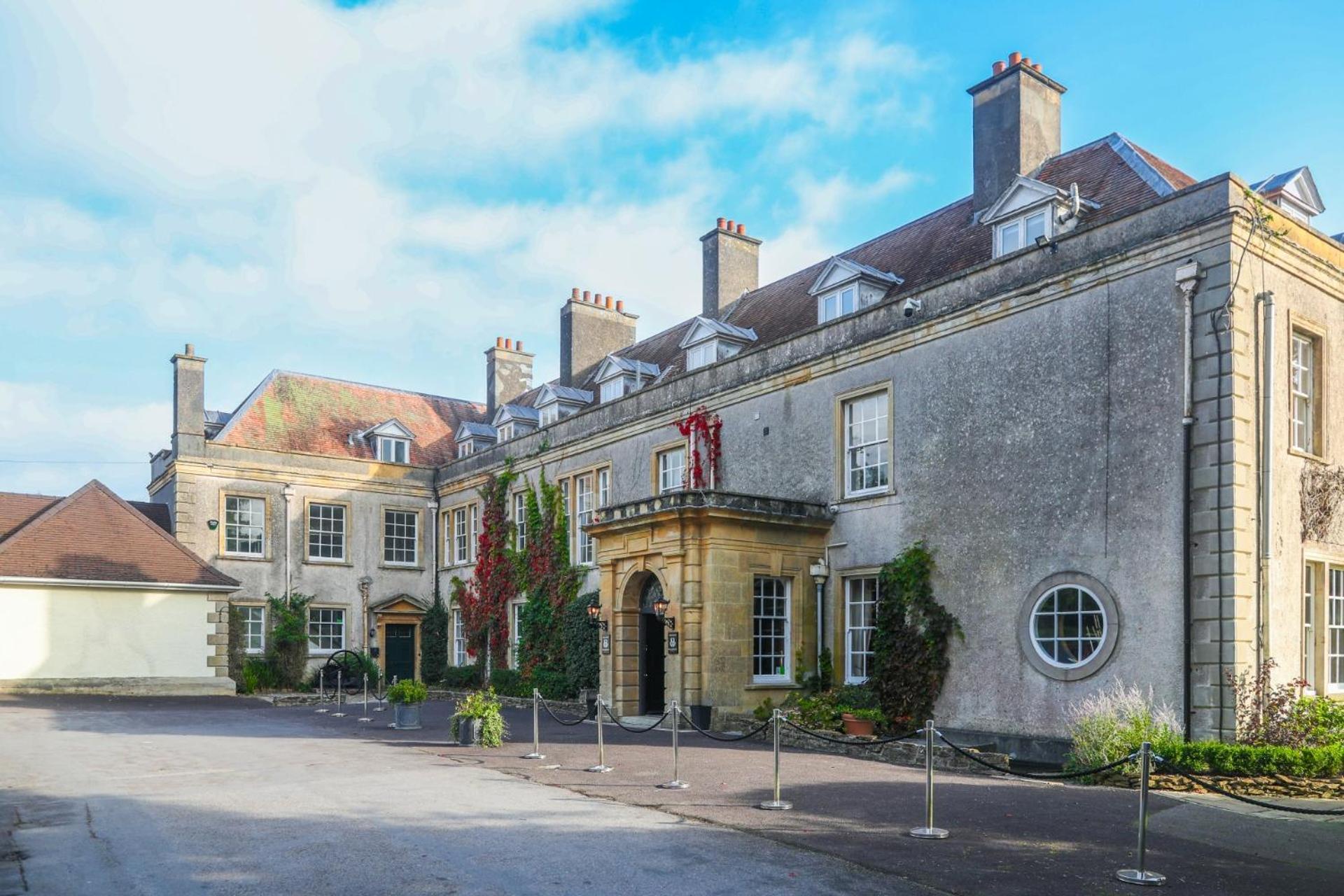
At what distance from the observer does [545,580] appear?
86.0 ft

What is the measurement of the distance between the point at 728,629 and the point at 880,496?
339 cm

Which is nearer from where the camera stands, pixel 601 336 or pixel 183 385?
pixel 183 385

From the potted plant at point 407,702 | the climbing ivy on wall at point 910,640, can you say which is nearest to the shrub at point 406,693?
the potted plant at point 407,702

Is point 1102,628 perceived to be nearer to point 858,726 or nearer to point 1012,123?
point 858,726

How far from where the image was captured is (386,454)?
32781 mm

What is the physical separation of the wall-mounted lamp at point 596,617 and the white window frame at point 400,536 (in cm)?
1100

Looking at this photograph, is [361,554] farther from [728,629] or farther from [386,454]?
[728,629]

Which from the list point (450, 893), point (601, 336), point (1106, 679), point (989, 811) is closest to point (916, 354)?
point (1106, 679)

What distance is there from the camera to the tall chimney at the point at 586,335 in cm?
3092

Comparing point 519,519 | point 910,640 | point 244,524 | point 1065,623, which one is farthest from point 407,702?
point 244,524

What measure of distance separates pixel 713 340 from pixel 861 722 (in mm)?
10081

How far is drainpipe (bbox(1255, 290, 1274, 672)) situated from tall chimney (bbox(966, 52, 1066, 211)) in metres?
6.58

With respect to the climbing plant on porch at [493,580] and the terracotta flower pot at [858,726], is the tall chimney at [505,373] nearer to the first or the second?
the climbing plant on porch at [493,580]

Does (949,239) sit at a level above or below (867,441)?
above
